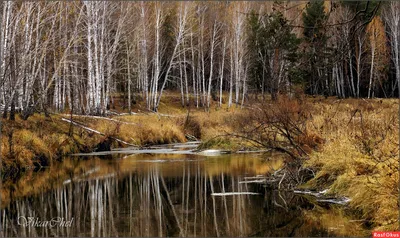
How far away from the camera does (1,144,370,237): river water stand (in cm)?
781

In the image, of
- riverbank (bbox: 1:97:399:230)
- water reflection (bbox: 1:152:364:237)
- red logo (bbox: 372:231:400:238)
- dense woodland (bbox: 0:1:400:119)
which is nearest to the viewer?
red logo (bbox: 372:231:400:238)

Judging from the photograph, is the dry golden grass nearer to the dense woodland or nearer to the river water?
the river water

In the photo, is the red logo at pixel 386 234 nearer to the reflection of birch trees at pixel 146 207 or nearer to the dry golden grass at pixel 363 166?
the dry golden grass at pixel 363 166

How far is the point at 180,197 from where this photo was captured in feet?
35.4

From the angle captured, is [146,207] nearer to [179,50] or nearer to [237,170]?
[237,170]

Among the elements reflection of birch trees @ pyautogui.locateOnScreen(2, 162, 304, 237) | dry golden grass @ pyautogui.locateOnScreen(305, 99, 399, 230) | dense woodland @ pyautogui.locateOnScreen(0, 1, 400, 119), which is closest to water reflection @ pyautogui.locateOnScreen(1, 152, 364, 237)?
reflection of birch trees @ pyautogui.locateOnScreen(2, 162, 304, 237)

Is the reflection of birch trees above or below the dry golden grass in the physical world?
below

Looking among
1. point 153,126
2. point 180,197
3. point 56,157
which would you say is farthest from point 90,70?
point 180,197

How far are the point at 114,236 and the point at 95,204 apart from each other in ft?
9.21

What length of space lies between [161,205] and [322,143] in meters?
4.55

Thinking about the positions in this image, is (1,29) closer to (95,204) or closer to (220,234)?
(95,204)

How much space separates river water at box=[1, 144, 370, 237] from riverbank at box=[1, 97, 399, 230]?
0.55 meters

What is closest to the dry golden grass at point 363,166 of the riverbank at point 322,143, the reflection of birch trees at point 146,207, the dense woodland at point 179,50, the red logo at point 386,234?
the riverbank at point 322,143

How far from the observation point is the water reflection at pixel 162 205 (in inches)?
307
